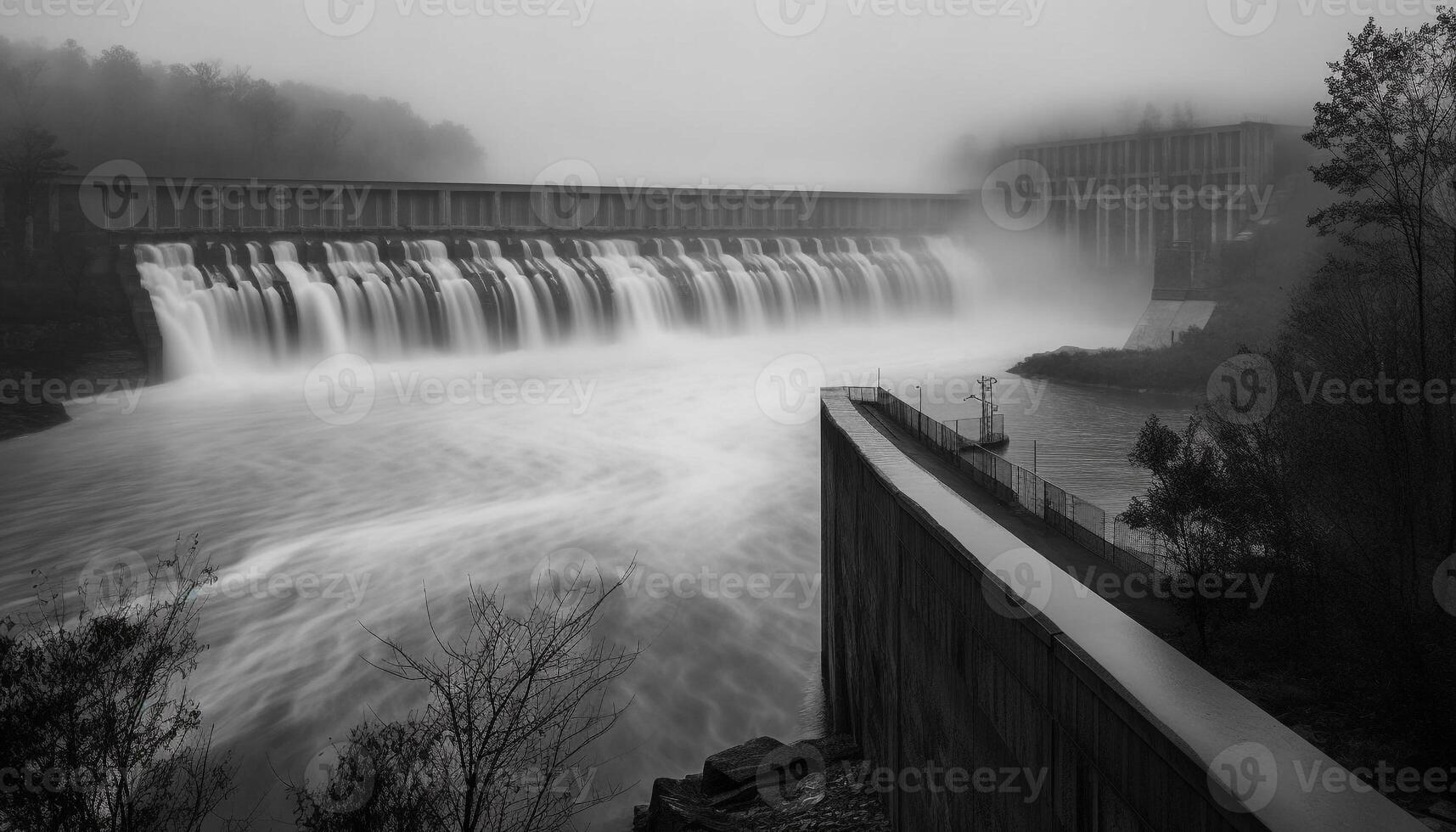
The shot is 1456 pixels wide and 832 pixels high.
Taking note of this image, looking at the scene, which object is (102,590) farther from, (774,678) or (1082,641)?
(1082,641)

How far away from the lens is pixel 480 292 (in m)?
51.2

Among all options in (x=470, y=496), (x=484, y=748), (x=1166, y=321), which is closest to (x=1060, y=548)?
(x=484, y=748)

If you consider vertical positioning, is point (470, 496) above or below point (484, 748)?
below

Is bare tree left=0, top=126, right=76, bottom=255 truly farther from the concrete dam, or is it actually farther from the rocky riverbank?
the rocky riverbank

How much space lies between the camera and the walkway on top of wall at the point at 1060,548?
14.1 meters

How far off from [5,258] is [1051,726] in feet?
162

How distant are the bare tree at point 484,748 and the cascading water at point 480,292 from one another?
1018 inches

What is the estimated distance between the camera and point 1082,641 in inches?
366

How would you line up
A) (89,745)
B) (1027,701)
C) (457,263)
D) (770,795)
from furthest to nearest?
(457,263) < (770,795) < (89,745) < (1027,701)

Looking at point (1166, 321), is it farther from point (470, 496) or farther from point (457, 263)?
point (470, 496)

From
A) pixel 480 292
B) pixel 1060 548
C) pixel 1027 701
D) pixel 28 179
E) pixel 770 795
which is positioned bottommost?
pixel 770 795

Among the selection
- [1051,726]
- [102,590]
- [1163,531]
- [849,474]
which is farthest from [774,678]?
[102,590]

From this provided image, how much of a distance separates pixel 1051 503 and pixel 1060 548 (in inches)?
52.9

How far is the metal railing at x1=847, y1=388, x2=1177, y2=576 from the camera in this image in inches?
603
